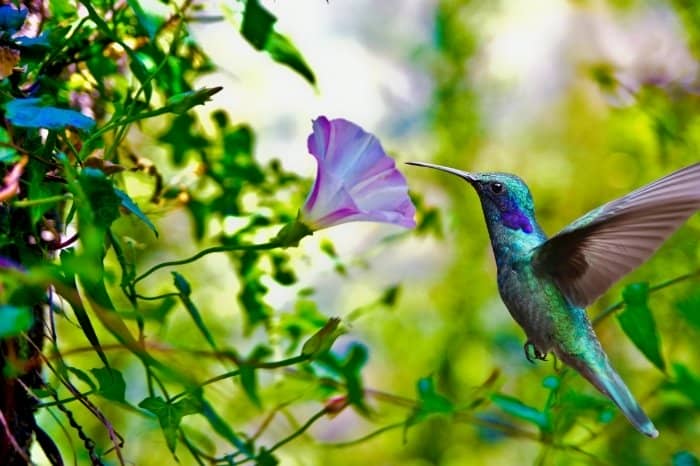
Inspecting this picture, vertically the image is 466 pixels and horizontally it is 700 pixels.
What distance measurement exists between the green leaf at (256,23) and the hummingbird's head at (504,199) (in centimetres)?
21

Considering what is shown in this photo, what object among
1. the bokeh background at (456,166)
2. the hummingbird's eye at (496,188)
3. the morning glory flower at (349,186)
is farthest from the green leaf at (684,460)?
the morning glory flower at (349,186)

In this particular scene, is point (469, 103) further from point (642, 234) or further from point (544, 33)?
point (642, 234)

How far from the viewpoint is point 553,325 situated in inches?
38.0

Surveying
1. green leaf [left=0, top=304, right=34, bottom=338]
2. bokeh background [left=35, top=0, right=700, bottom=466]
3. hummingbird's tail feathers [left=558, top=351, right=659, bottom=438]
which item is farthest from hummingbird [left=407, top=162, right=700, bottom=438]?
green leaf [left=0, top=304, right=34, bottom=338]

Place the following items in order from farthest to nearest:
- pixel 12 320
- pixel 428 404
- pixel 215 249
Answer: pixel 428 404 < pixel 215 249 < pixel 12 320

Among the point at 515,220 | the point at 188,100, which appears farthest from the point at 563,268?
the point at 188,100

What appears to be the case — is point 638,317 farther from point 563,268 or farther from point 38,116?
point 38,116

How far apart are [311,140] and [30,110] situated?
19 centimetres

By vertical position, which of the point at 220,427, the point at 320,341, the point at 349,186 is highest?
the point at 349,186

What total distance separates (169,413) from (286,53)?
324 millimetres

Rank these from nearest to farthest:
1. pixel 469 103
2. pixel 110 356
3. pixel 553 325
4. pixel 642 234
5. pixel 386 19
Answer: pixel 642 234 → pixel 553 325 → pixel 110 356 → pixel 469 103 → pixel 386 19

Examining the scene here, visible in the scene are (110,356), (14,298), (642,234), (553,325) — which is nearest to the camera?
(14,298)

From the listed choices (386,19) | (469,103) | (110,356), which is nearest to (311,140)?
(110,356)

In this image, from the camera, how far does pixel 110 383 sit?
74 cm
